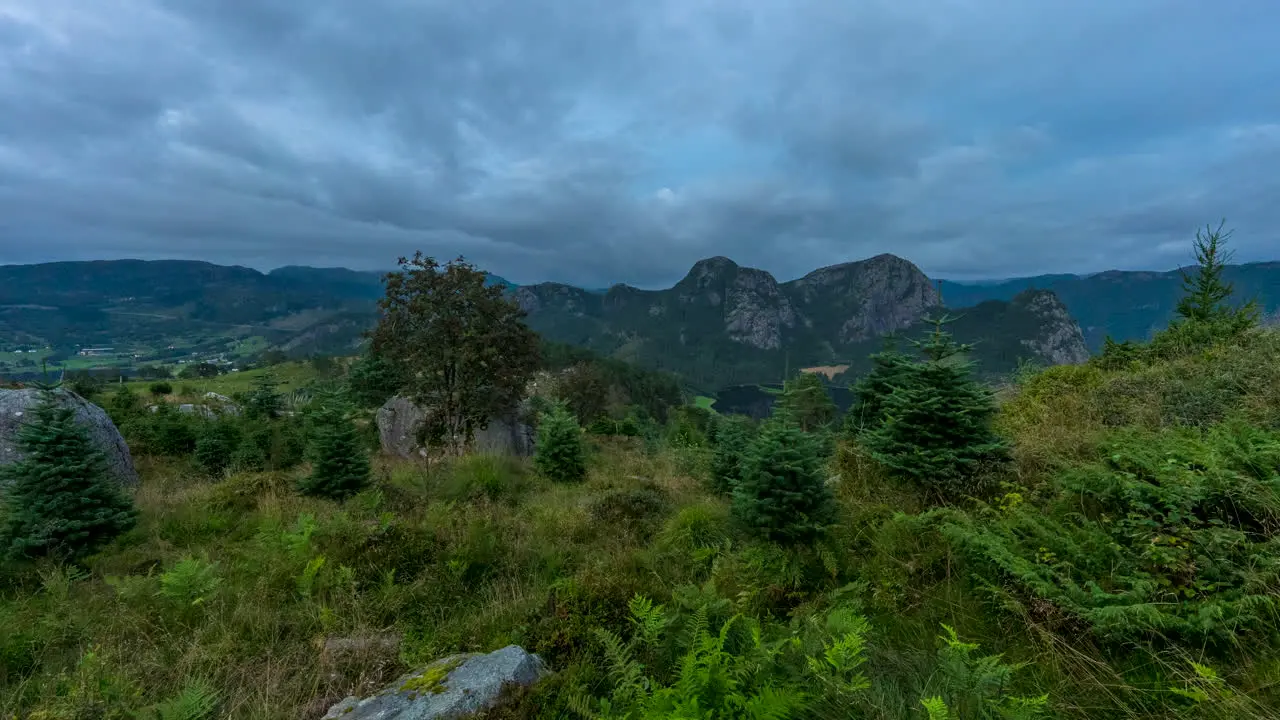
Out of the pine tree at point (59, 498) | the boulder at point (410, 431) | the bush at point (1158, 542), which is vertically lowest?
the boulder at point (410, 431)

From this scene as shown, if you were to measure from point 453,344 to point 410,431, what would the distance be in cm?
519

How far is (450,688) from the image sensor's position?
3.10 metres

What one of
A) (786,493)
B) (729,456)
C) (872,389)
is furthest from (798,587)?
(872,389)

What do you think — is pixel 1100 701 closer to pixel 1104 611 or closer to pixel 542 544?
pixel 1104 611

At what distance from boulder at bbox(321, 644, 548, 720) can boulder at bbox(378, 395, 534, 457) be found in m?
15.9

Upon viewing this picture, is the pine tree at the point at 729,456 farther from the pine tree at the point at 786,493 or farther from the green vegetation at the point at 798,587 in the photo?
the pine tree at the point at 786,493

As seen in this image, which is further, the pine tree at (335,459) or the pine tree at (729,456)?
the pine tree at (729,456)

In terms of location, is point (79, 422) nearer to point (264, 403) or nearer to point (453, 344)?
point (453, 344)

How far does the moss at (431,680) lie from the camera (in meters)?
3.14

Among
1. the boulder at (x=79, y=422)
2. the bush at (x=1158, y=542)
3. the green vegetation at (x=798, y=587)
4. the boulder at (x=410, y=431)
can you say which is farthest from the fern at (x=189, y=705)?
the boulder at (x=410, y=431)

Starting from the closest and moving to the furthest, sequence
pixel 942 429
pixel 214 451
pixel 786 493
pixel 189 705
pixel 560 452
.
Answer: pixel 189 705 < pixel 786 493 < pixel 942 429 < pixel 560 452 < pixel 214 451

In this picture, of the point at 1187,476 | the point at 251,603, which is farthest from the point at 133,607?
the point at 1187,476

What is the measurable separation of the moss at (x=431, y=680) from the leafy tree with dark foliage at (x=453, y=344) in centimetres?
1345

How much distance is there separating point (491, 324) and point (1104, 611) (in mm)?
16229
